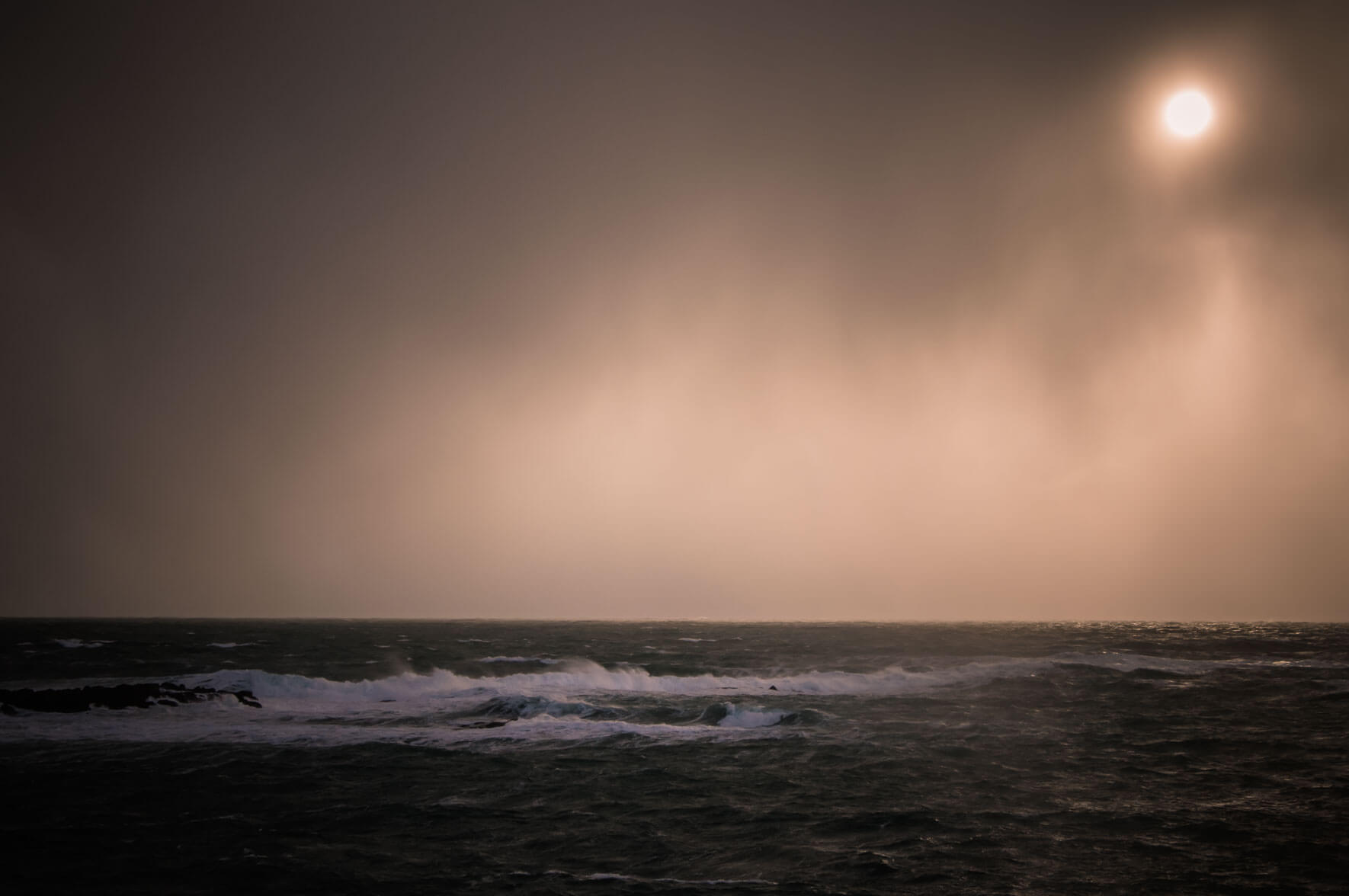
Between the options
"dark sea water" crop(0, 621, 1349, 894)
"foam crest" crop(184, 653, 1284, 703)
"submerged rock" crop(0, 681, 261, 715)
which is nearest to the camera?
"dark sea water" crop(0, 621, 1349, 894)

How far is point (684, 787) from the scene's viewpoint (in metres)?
19.4

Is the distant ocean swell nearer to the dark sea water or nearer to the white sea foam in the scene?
the white sea foam

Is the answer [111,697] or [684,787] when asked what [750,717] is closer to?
[684,787]

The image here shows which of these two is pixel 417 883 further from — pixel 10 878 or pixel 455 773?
pixel 455 773

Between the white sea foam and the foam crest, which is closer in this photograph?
the white sea foam

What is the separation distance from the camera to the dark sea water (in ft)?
42.7

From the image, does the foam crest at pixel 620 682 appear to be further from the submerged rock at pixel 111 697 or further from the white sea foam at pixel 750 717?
the white sea foam at pixel 750 717

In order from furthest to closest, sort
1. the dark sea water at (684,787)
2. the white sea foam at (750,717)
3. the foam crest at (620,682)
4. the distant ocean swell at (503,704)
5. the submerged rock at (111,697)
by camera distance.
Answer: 1. the foam crest at (620,682)
2. the submerged rock at (111,697)
3. the white sea foam at (750,717)
4. the distant ocean swell at (503,704)
5. the dark sea water at (684,787)

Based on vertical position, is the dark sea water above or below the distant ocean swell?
above

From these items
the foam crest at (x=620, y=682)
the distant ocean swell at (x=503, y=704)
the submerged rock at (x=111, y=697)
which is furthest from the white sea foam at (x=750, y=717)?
the submerged rock at (x=111, y=697)

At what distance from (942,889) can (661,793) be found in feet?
27.2

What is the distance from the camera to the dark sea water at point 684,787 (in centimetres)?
1302

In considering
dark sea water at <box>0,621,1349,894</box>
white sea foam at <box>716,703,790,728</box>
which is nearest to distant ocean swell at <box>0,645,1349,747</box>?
white sea foam at <box>716,703,790,728</box>

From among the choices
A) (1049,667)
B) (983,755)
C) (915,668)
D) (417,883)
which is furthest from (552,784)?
(1049,667)
